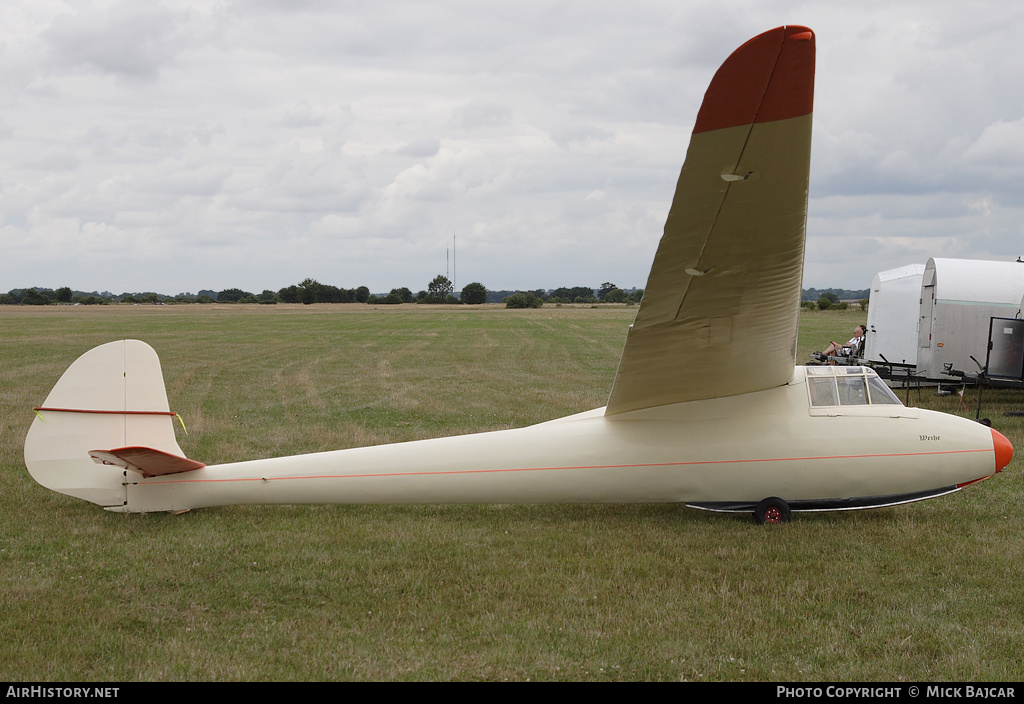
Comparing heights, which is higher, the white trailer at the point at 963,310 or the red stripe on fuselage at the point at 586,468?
the white trailer at the point at 963,310

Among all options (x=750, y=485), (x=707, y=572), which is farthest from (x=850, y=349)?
(x=707, y=572)

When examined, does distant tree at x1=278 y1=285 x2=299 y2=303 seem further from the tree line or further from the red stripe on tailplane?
the red stripe on tailplane

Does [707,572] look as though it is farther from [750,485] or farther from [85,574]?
[85,574]

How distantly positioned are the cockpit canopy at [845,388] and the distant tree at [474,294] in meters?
123

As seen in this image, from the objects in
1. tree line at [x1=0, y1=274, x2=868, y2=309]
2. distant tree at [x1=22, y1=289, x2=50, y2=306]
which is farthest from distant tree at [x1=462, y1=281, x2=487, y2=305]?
distant tree at [x1=22, y1=289, x2=50, y2=306]

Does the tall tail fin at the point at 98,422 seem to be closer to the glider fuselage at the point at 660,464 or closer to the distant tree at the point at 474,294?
the glider fuselage at the point at 660,464

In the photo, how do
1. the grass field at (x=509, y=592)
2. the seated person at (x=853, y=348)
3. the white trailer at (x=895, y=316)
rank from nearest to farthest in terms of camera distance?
the grass field at (x=509, y=592)
the white trailer at (x=895, y=316)
the seated person at (x=853, y=348)

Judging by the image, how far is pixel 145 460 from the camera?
673 centimetres

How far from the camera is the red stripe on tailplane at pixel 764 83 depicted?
11.5ft

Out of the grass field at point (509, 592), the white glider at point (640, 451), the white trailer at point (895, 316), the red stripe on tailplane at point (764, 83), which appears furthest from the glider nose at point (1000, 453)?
the white trailer at point (895, 316)

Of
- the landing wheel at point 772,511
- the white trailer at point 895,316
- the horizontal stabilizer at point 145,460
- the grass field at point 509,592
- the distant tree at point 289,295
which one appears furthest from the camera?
the distant tree at point 289,295

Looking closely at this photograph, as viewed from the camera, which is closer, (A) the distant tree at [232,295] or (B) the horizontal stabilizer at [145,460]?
(B) the horizontal stabilizer at [145,460]

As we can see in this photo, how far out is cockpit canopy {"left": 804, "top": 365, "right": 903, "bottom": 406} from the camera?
745 centimetres
